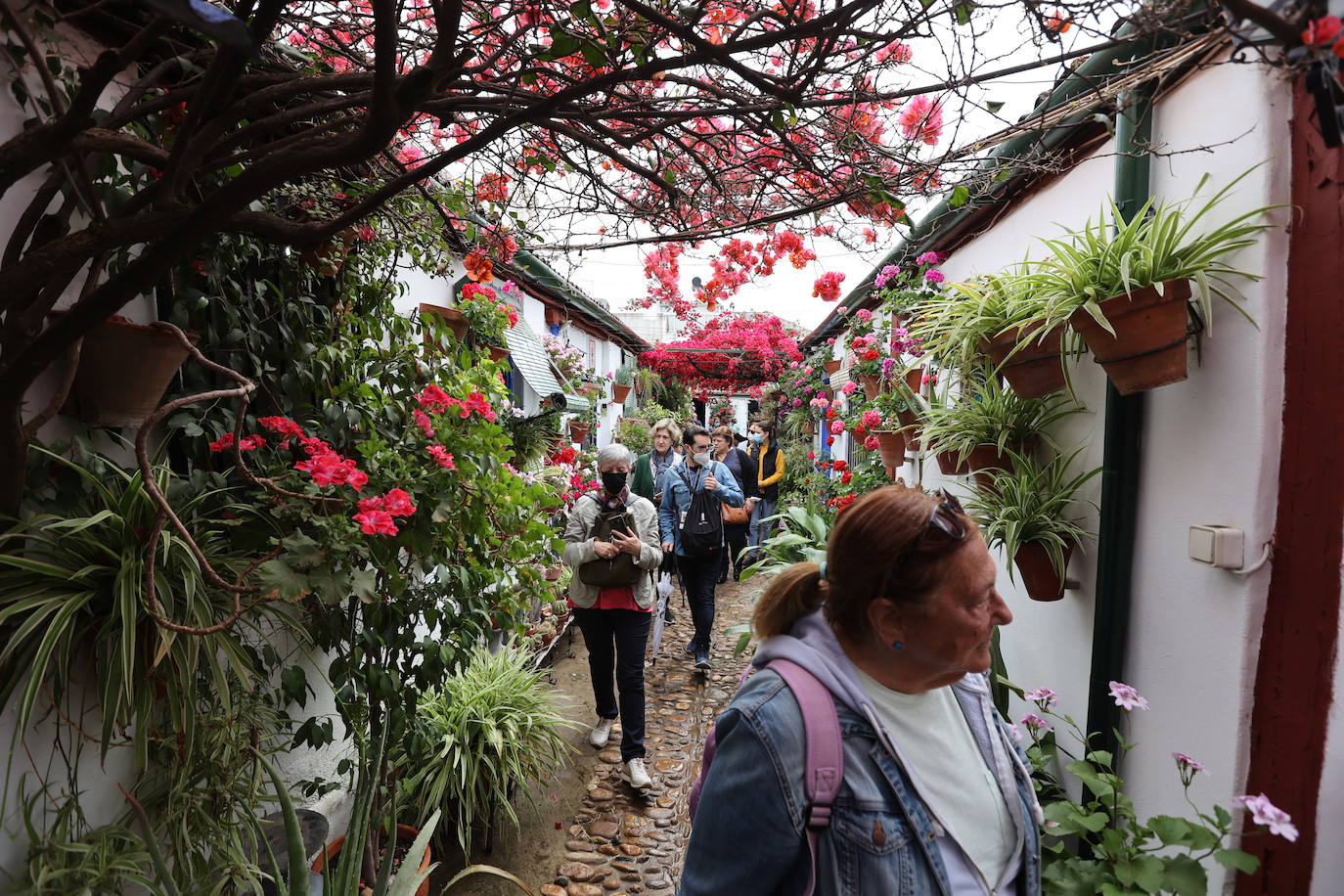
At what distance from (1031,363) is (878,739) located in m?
1.72

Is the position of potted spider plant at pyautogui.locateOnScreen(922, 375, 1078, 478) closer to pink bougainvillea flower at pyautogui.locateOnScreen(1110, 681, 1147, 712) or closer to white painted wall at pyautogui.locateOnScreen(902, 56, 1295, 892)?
white painted wall at pyautogui.locateOnScreen(902, 56, 1295, 892)

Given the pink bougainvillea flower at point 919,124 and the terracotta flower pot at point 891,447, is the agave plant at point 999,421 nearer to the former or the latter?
the pink bougainvillea flower at point 919,124

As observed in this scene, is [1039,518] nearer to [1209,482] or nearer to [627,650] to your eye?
[1209,482]

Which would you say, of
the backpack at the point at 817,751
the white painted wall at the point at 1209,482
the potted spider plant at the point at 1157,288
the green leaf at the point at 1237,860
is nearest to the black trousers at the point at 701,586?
the white painted wall at the point at 1209,482

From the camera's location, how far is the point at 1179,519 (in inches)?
81.8

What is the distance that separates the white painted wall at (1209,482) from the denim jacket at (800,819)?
3.48ft

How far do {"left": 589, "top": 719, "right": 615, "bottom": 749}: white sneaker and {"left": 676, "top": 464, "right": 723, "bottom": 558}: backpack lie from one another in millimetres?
1528

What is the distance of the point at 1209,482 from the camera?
195 centimetres

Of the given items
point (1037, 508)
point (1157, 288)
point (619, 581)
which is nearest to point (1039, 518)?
point (1037, 508)

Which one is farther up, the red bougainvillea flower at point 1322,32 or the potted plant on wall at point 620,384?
the potted plant on wall at point 620,384

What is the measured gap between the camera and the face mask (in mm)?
4023

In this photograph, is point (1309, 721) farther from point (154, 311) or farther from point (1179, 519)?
point (154, 311)

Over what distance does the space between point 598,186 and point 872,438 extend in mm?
2936

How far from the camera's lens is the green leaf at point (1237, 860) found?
156 centimetres
